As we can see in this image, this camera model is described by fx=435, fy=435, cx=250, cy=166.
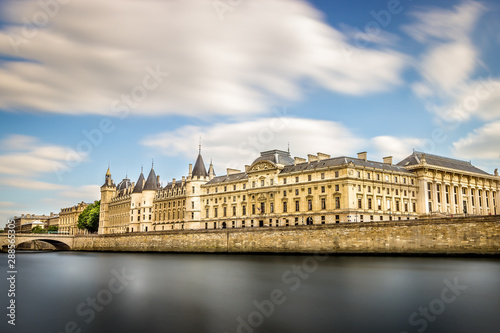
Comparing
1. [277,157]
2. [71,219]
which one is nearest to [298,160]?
[277,157]

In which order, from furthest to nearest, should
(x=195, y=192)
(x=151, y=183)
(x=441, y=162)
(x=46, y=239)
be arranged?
(x=151, y=183), (x=195, y=192), (x=46, y=239), (x=441, y=162)

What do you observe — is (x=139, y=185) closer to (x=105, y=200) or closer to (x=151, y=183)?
(x=151, y=183)

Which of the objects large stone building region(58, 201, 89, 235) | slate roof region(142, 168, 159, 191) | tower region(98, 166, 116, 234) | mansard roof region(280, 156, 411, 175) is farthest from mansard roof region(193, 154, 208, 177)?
large stone building region(58, 201, 89, 235)

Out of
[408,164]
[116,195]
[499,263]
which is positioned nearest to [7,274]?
[499,263]

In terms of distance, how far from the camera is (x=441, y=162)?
79750mm

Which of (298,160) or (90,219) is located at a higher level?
(298,160)

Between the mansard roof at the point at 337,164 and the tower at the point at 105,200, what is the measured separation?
3085 inches

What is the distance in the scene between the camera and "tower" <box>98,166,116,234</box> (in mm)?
135375

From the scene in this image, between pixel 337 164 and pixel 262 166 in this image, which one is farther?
pixel 262 166

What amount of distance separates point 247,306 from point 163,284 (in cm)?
1049

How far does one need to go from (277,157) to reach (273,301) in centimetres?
5773

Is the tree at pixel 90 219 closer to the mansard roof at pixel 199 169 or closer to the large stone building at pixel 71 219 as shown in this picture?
the large stone building at pixel 71 219

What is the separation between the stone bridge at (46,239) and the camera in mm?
85062

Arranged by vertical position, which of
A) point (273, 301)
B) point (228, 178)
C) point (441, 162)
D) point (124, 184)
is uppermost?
point (124, 184)
